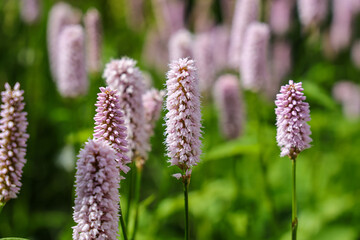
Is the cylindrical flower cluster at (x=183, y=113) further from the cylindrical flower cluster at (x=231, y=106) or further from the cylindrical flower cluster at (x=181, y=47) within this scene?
the cylindrical flower cluster at (x=231, y=106)

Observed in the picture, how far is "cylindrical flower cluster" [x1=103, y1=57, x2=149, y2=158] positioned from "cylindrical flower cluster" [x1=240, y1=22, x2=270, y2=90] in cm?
146

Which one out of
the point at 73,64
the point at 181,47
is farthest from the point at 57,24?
the point at 181,47

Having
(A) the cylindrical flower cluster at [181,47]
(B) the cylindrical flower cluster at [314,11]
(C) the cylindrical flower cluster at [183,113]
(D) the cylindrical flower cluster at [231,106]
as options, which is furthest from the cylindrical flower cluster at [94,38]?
(C) the cylindrical flower cluster at [183,113]

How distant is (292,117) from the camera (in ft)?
5.33

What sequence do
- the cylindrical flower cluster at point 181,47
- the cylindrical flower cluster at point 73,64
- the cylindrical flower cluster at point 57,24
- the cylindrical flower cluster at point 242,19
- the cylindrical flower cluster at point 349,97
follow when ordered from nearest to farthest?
the cylindrical flower cluster at point 73,64 → the cylindrical flower cluster at point 181,47 → the cylindrical flower cluster at point 242,19 → the cylindrical flower cluster at point 57,24 → the cylindrical flower cluster at point 349,97

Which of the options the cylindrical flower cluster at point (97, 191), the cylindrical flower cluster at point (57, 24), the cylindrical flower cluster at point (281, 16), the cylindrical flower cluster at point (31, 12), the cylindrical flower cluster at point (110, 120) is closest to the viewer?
the cylindrical flower cluster at point (97, 191)

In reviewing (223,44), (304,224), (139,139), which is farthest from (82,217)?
(223,44)

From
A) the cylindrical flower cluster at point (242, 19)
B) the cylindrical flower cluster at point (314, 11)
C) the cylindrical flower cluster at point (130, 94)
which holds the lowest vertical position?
the cylindrical flower cluster at point (130, 94)

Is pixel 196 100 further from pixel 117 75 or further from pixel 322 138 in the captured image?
pixel 322 138

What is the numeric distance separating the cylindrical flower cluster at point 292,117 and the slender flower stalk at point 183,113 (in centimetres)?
28

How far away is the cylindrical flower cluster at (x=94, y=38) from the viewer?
3479 mm

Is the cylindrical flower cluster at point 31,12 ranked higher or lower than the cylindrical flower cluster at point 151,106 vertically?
higher

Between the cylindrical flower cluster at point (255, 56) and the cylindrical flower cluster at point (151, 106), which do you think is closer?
the cylindrical flower cluster at point (151, 106)

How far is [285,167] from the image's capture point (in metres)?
4.96
